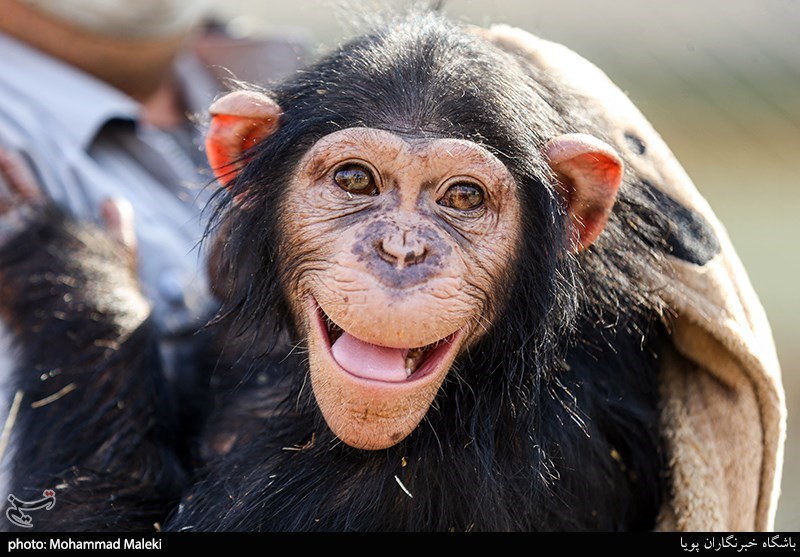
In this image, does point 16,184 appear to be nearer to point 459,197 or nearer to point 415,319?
point 459,197

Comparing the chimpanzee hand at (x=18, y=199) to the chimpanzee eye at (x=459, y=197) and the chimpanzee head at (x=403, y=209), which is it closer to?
the chimpanzee head at (x=403, y=209)

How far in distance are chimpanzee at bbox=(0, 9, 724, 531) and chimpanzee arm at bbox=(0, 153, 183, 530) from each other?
0.01 m

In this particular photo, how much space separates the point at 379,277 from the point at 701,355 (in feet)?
3.91

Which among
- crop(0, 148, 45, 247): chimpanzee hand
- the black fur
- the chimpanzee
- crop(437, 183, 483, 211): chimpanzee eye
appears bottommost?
the black fur

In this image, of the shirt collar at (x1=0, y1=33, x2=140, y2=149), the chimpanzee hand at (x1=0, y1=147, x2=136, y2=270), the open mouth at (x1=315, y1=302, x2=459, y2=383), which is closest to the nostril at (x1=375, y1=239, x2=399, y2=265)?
the open mouth at (x1=315, y1=302, x2=459, y2=383)

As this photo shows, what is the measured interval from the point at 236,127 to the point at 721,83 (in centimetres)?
478

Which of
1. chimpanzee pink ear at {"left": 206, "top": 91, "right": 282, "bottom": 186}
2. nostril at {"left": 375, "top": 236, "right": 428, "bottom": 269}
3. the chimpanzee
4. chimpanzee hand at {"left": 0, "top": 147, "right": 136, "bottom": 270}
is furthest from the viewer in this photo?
chimpanzee hand at {"left": 0, "top": 147, "right": 136, "bottom": 270}

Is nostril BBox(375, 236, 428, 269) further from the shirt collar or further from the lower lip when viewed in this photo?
the shirt collar

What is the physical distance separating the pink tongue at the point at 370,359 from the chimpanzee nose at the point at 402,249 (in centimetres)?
24

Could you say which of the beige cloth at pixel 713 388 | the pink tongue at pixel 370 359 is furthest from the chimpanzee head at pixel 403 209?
the beige cloth at pixel 713 388

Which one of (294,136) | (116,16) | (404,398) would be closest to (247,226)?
(294,136)

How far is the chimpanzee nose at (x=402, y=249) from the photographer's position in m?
2.22

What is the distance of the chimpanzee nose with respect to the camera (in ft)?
7.29

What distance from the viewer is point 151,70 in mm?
4609
